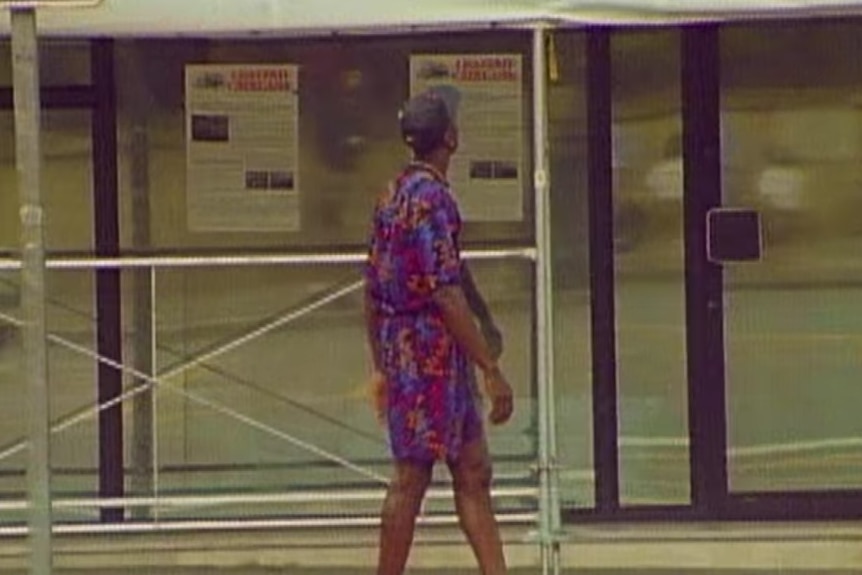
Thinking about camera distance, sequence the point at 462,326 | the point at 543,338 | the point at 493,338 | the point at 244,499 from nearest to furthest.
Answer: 1. the point at 462,326
2. the point at 543,338
3. the point at 493,338
4. the point at 244,499

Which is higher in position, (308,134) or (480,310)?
(308,134)

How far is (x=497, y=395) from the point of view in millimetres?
8117

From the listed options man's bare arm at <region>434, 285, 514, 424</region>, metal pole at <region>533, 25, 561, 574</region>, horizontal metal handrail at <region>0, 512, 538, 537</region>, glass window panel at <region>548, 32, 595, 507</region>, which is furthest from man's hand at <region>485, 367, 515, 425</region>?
glass window panel at <region>548, 32, 595, 507</region>

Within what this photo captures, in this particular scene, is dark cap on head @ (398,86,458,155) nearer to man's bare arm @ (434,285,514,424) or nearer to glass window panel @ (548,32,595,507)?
A: man's bare arm @ (434,285,514,424)

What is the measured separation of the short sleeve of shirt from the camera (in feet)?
26.3

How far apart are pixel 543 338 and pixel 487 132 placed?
78.0 inches

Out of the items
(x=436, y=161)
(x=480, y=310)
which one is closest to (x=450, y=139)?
(x=436, y=161)

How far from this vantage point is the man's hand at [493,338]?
8867mm

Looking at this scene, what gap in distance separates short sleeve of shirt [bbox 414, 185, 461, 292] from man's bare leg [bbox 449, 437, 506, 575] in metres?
0.64

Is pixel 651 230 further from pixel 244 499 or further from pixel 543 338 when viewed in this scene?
pixel 244 499

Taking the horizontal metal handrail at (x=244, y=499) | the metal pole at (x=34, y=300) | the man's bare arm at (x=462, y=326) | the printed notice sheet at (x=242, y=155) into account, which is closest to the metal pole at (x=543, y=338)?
the horizontal metal handrail at (x=244, y=499)

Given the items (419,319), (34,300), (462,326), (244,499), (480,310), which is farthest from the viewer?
(244,499)

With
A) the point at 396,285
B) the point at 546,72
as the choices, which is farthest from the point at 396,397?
the point at 546,72

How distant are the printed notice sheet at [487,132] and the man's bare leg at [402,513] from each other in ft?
7.01
